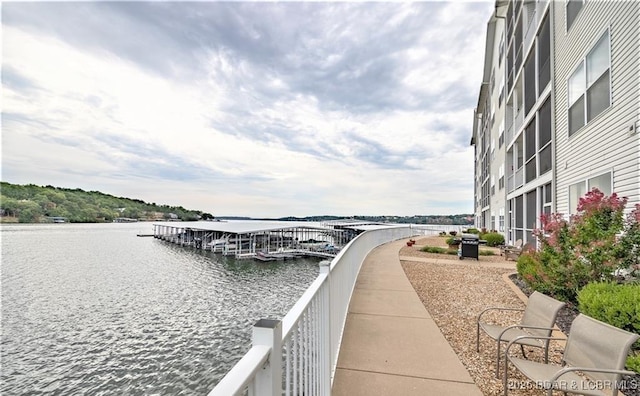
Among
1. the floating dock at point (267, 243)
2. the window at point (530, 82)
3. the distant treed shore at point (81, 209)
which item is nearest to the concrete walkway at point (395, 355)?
the window at point (530, 82)

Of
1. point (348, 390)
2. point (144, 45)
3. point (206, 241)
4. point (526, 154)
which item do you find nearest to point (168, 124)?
point (144, 45)

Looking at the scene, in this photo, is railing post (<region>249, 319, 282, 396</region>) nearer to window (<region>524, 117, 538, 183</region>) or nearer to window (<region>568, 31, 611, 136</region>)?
window (<region>568, 31, 611, 136</region>)

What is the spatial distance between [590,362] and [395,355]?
1.97 meters

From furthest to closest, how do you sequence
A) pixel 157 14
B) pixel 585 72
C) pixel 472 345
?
pixel 157 14 → pixel 585 72 → pixel 472 345

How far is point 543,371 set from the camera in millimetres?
2699

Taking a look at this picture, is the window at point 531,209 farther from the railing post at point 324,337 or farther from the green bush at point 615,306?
the railing post at point 324,337

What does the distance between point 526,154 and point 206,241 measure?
53.9 meters

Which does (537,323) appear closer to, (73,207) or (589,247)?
(589,247)

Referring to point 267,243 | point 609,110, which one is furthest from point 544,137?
point 267,243

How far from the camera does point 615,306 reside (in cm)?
372

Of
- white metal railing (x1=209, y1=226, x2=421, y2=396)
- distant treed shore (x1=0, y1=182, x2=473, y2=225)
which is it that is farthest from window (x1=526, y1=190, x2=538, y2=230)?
distant treed shore (x1=0, y1=182, x2=473, y2=225)

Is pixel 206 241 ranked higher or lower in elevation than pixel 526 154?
lower

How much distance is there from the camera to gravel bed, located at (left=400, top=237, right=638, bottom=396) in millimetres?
3371

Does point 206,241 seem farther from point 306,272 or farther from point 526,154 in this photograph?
point 526,154
